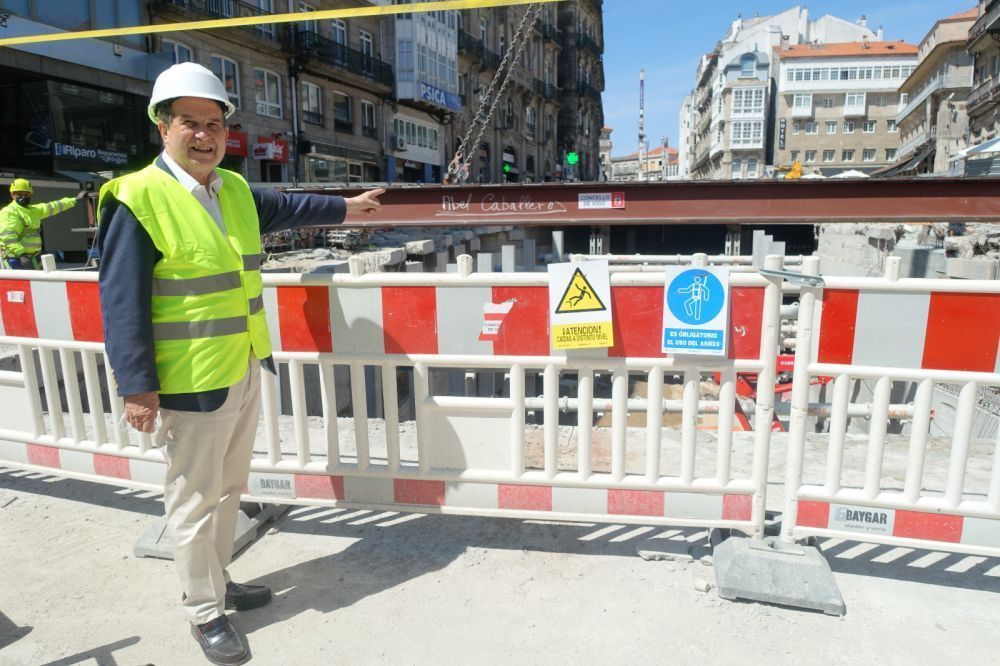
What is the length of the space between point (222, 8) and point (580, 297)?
85.0 ft

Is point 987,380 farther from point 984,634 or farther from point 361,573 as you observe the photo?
point 361,573

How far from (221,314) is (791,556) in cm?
268

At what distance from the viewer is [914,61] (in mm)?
76875

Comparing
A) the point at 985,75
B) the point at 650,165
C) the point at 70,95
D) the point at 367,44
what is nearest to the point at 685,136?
the point at 650,165

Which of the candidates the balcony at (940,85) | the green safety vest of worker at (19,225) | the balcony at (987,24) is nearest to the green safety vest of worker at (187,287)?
the green safety vest of worker at (19,225)

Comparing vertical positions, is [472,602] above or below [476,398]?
below

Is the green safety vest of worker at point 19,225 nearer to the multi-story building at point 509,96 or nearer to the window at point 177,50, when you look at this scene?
the window at point 177,50

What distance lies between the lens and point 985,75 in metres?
44.5

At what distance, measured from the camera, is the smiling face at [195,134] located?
→ 243 cm

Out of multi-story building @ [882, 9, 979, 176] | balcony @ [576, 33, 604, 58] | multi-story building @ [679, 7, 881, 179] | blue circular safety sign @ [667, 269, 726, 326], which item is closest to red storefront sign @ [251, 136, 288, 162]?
blue circular safety sign @ [667, 269, 726, 326]

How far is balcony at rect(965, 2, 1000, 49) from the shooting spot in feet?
128

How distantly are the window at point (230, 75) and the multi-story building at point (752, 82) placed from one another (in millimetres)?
67165

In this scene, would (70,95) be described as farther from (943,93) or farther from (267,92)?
(943,93)

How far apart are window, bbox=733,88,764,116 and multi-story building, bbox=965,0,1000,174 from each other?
121 ft
